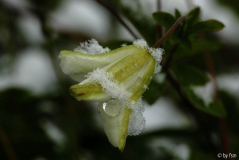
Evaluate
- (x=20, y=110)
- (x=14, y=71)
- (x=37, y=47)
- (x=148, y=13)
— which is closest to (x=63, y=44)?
(x=37, y=47)

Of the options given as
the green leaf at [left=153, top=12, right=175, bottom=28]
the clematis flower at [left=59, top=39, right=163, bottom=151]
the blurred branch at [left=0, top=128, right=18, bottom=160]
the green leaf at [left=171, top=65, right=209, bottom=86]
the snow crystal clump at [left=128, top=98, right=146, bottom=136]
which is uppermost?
the green leaf at [left=153, top=12, right=175, bottom=28]

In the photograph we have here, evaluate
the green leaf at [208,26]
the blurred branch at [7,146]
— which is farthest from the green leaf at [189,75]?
the blurred branch at [7,146]

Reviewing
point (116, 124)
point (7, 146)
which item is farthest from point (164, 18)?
point (7, 146)

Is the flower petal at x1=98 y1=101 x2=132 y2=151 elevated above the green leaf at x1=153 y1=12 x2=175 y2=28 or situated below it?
below

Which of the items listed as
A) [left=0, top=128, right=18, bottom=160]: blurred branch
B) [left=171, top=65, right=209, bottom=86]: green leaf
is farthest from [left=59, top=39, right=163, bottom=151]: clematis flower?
[left=0, top=128, right=18, bottom=160]: blurred branch

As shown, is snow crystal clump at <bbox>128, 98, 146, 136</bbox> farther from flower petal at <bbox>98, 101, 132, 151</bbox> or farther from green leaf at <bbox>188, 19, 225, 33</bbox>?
green leaf at <bbox>188, 19, 225, 33</bbox>

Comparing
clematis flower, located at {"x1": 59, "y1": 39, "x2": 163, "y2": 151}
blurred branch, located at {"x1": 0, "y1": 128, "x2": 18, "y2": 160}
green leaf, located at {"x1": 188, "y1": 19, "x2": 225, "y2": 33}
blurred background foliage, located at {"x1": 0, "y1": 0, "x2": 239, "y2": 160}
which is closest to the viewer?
clematis flower, located at {"x1": 59, "y1": 39, "x2": 163, "y2": 151}
